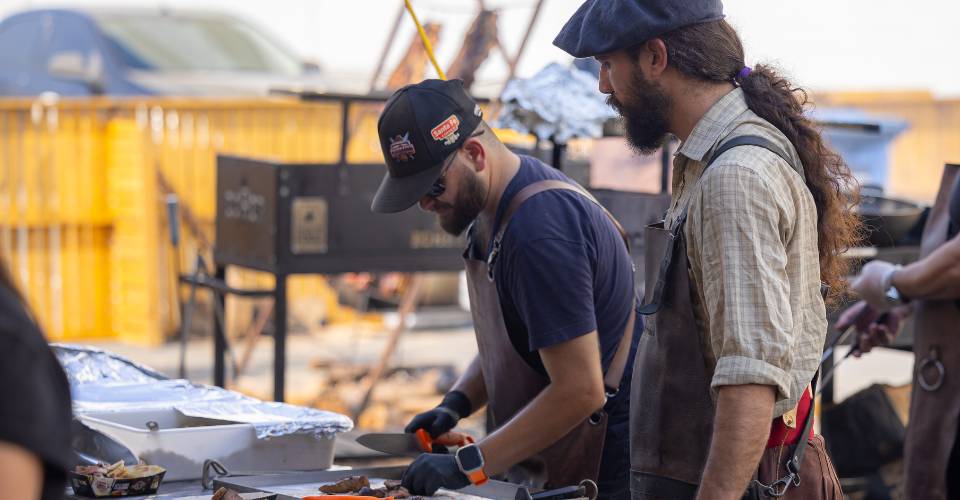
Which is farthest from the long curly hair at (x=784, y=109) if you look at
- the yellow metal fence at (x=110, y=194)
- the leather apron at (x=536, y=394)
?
the yellow metal fence at (x=110, y=194)

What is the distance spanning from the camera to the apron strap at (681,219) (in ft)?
7.88

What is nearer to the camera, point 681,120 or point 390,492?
point 681,120

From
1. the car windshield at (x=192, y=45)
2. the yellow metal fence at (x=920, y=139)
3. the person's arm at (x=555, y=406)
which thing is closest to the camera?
the person's arm at (x=555, y=406)

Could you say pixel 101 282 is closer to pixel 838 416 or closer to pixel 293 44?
pixel 838 416

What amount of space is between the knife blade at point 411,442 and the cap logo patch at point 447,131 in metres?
0.71

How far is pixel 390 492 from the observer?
9.25 ft

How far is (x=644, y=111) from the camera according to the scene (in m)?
2.54

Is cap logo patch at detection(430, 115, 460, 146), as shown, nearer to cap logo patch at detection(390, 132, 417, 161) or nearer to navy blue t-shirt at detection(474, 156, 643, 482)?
cap logo patch at detection(390, 132, 417, 161)

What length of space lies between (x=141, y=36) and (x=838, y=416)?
26.7ft

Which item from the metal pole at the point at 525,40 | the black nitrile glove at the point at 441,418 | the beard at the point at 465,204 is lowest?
the black nitrile glove at the point at 441,418

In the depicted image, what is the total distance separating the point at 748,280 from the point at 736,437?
27 cm

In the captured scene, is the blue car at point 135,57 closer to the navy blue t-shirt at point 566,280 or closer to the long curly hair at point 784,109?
the navy blue t-shirt at point 566,280

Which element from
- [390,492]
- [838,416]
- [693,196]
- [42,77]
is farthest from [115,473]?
[42,77]

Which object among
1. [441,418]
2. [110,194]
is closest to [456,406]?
[441,418]
